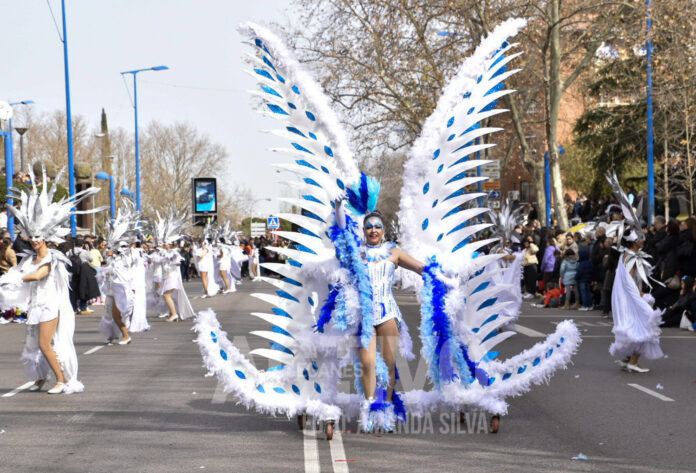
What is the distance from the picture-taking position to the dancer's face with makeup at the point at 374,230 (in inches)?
321

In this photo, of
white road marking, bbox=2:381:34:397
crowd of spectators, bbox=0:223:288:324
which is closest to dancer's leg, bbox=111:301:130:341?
white road marking, bbox=2:381:34:397

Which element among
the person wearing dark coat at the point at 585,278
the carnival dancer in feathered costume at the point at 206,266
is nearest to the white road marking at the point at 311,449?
the person wearing dark coat at the point at 585,278

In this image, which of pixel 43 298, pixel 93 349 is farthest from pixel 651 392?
pixel 93 349

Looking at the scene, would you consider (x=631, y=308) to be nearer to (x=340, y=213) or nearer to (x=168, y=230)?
(x=340, y=213)

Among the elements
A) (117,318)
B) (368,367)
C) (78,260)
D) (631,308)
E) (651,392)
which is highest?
(78,260)

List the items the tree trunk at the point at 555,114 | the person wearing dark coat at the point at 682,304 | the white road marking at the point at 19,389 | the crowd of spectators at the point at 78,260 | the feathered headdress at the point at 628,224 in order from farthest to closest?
the tree trunk at the point at 555,114, the crowd of spectators at the point at 78,260, the person wearing dark coat at the point at 682,304, the feathered headdress at the point at 628,224, the white road marking at the point at 19,389

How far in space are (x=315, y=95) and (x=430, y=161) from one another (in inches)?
44.3

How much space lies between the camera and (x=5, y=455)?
7.60 meters

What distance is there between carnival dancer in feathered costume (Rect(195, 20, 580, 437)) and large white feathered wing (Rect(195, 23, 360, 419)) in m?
0.01

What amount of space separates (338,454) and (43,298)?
16.0ft

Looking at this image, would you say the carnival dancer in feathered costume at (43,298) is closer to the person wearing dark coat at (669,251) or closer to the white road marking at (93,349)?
the white road marking at (93,349)

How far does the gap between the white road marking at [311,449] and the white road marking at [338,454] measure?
12cm

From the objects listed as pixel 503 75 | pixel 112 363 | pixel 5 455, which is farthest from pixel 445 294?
pixel 112 363

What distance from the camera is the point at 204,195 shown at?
142 ft
